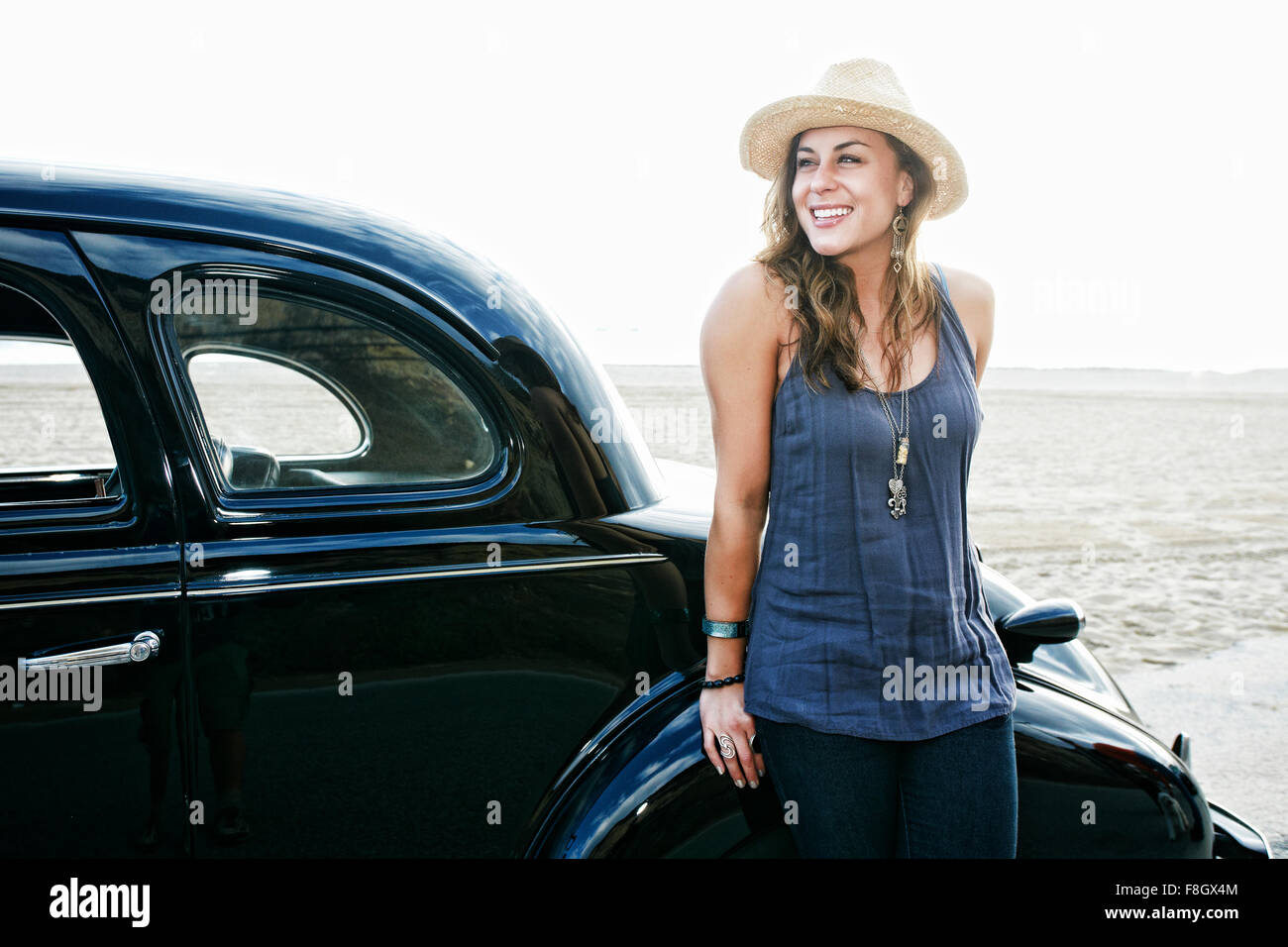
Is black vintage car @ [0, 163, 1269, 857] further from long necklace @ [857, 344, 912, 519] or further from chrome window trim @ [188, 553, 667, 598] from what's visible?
long necklace @ [857, 344, 912, 519]

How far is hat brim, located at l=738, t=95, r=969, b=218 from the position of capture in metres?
1.68

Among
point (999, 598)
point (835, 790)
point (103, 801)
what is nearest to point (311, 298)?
point (103, 801)

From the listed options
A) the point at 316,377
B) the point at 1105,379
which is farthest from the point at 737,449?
the point at 1105,379

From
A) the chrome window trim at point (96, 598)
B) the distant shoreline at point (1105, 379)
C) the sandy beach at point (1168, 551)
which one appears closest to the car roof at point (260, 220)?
the chrome window trim at point (96, 598)

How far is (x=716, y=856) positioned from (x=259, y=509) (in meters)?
1.06

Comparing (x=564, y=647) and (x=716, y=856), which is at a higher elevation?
(x=564, y=647)

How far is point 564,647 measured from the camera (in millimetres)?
1735

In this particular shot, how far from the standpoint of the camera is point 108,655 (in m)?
1.53

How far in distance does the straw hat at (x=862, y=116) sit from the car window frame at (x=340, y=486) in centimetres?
73

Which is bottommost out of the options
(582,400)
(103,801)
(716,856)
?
(716,856)

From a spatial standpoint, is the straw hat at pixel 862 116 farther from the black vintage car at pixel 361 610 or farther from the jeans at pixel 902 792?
the jeans at pixel 902 792

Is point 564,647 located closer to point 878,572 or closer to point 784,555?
point 784,555

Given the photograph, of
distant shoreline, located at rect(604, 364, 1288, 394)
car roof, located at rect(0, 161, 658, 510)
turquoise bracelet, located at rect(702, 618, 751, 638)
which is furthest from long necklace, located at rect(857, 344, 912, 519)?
distant shoreline, located at rect(604, 364, 1288, 394)

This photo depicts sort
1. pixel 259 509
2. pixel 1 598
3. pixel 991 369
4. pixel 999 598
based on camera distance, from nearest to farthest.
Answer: pixel 1 598
pixel 259 509
pixel 999 598
pixel 991 369
